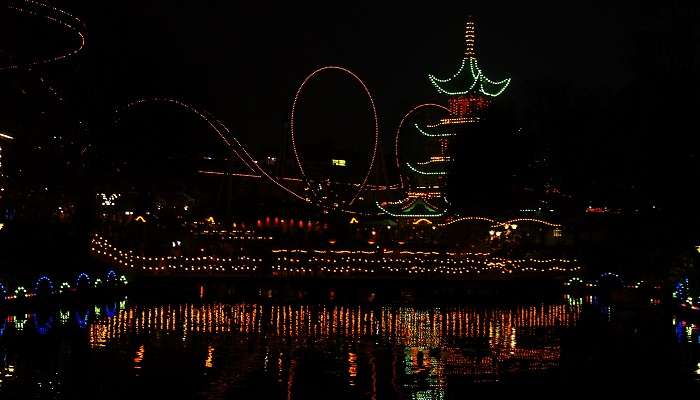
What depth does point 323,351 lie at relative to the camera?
22.3 metres

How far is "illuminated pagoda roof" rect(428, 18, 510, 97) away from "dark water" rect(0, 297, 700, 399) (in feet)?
137

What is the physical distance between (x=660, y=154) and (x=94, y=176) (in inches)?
747

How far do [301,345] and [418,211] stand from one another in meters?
42.8

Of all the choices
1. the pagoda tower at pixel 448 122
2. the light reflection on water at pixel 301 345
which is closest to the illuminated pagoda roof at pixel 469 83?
the pagoda tower at pixel 448 122

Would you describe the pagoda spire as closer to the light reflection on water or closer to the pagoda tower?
the pagoda tower

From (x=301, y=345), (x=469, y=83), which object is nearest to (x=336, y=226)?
(x=469, y=83)

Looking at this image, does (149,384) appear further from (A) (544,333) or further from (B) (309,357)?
(A) (544,333)

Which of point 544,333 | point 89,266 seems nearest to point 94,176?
point 89,266

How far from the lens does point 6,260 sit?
113 feet

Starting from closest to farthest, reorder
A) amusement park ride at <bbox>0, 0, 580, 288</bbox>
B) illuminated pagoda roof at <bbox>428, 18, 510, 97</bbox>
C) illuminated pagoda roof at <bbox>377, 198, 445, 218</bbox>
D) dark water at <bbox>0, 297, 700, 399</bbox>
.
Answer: dark water at <bbox>0, 297, 700, 399</bbox>, amusement park ride at <bbox>0, 0, 580, 288</bbox>, illuminated pagoda roof at <bbox>377, 198, 445, 218</bbox>, illuminated pagoda roof at <bbox>428, 18, 510, 97</bbox>

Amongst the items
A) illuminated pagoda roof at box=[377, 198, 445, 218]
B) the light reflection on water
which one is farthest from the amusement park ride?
the light reflection on water

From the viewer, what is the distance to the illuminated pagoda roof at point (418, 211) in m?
65.6

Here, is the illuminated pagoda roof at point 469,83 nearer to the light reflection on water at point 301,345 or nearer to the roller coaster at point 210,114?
the roller coaster at point 210,114

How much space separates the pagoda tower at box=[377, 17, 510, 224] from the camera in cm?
7106
